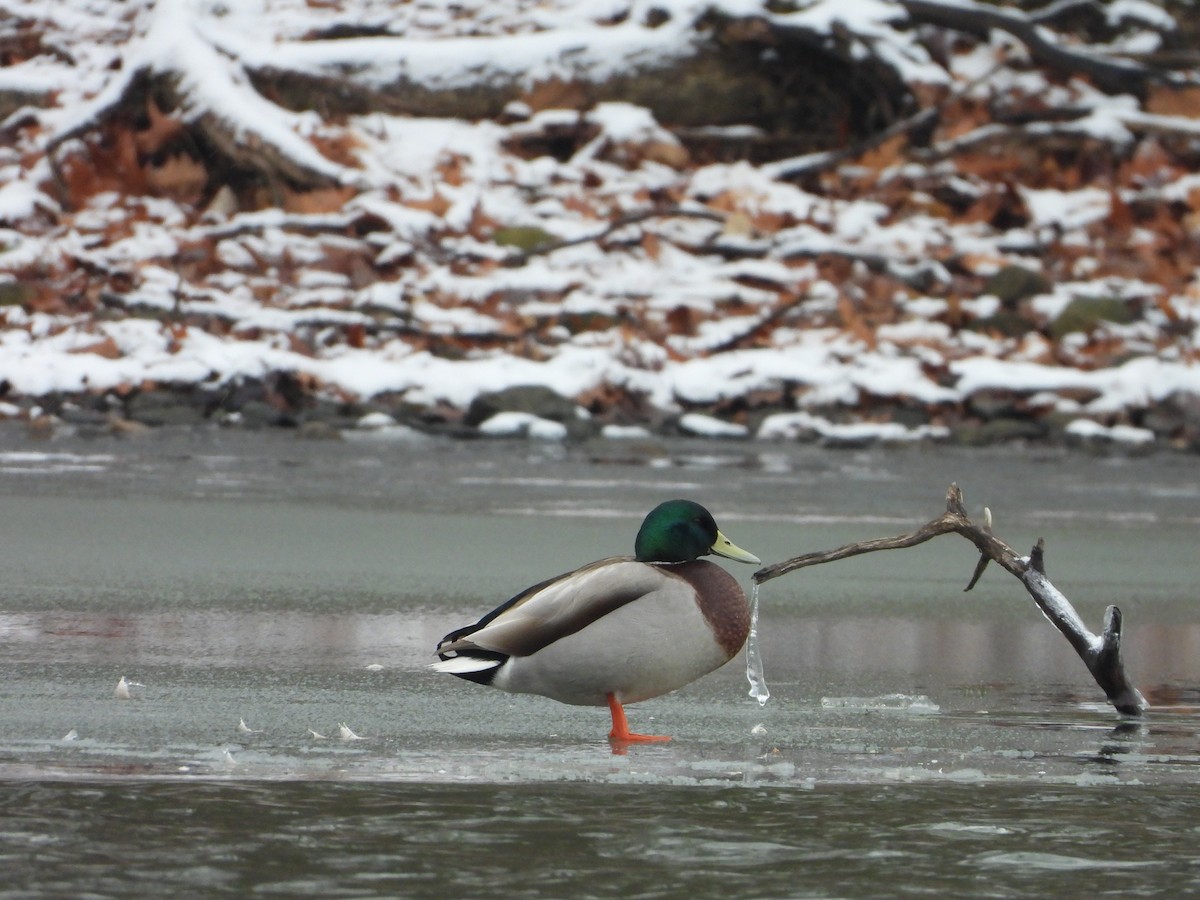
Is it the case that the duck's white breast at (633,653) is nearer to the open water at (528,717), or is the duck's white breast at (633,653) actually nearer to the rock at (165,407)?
the open water at (528,717)

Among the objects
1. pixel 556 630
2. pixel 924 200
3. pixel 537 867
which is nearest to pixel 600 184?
pixel 924 200

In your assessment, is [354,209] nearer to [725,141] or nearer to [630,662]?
[725,141]

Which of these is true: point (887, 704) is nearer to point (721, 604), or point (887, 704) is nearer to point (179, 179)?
point (721, 604)

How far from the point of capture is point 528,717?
453 cm

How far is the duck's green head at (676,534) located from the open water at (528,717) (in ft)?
1.24

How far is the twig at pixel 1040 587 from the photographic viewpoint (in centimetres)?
450

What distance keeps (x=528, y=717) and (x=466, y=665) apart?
0.31 meters

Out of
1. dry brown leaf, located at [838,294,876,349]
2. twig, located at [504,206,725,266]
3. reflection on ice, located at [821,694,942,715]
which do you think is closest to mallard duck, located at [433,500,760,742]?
reflection on ice, located at [821,694,942,715]

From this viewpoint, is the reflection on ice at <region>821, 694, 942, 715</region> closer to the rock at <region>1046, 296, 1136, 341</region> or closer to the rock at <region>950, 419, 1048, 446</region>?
the rock at <region>950, 419, 1048, 446</region>

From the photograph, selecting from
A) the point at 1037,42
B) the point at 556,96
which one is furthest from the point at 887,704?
the point at 556,96

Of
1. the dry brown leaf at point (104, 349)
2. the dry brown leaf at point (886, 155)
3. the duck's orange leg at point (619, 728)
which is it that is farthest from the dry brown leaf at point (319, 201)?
the duck's orange leg at point (619, 728)

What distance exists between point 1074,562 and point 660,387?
4.47 meters

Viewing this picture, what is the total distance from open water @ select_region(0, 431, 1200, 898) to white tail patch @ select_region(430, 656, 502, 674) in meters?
0.13

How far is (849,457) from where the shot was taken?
1039 cm
